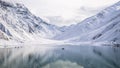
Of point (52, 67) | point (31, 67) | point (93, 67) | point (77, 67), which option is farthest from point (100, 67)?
point (31, 67)

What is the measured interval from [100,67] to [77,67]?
9.43m

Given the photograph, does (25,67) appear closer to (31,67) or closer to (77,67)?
(31,67)

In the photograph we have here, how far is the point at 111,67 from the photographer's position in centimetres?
9619

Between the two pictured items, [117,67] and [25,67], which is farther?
[25,67]

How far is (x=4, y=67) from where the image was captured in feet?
317

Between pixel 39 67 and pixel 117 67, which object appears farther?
pixel 39 67

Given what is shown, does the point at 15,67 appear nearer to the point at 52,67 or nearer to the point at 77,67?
the point at 52,67

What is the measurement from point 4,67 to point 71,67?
26149 millimetres

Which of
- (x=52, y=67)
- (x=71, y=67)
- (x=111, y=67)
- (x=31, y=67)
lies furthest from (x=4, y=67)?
(x=111, y=67)

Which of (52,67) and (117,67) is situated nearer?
(117,67)

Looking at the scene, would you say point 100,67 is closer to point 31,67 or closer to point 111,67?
point 111,67

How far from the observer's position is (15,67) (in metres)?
97.3

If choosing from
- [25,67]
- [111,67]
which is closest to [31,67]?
[25,67]

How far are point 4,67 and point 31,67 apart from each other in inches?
436
